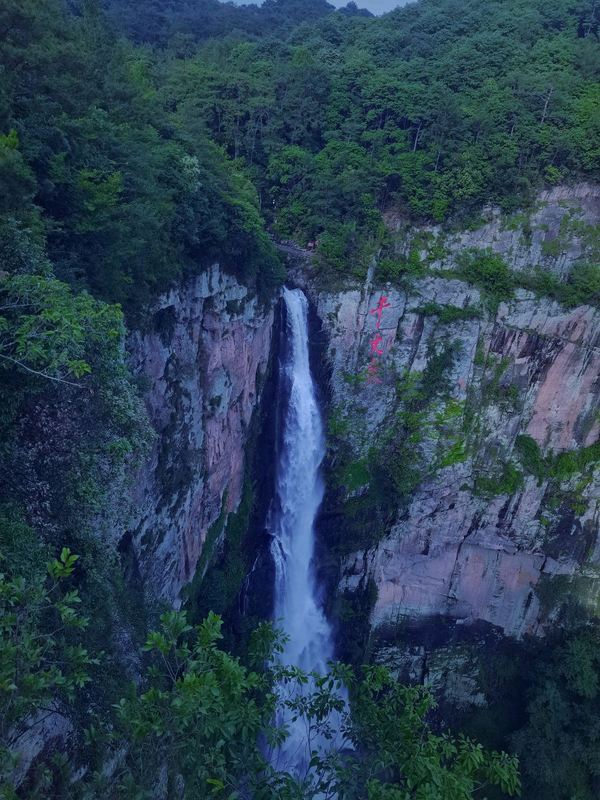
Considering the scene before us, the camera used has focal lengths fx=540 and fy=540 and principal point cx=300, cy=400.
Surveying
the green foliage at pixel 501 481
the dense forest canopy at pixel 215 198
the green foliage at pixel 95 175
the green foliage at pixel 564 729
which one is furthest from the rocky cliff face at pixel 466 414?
A: the green foliage at pixel 95 175

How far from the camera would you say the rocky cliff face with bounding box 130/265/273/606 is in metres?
11.5

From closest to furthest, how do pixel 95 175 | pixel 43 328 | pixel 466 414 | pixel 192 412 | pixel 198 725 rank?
pixel 198 725, pixel 43 328, pixel 95 175, pixel 192 412, pixel 466 414

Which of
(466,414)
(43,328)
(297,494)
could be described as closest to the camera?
(43,328)

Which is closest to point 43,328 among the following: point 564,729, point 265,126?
point 265,126

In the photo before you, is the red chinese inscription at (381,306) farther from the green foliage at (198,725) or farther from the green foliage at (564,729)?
the green foliage at (198,725)

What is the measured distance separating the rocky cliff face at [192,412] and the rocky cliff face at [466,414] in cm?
→ 399

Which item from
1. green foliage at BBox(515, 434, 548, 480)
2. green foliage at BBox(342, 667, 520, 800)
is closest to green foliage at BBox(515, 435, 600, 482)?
green foliage at BBox(515, 434, 548, 480)

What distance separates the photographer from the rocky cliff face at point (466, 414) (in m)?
18.5

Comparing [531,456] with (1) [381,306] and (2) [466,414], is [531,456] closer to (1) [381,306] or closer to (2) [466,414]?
(2) [466,414]

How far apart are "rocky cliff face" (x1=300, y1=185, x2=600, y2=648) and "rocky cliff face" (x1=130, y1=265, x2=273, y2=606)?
3.99m

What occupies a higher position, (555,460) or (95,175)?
(95,175)

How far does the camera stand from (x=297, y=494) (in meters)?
18.4

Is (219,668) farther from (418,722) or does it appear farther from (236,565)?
(236,565)

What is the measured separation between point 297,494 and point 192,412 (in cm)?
653
